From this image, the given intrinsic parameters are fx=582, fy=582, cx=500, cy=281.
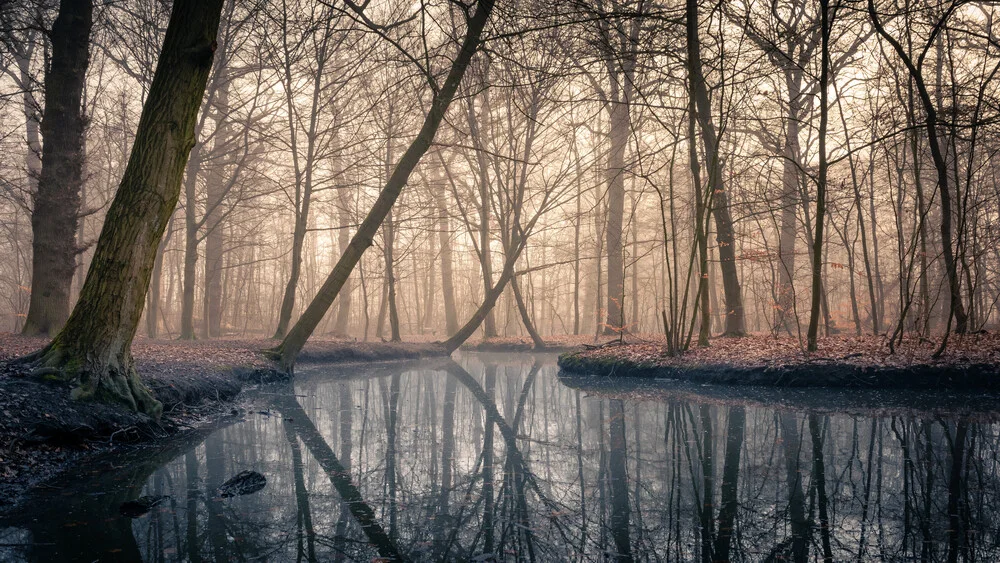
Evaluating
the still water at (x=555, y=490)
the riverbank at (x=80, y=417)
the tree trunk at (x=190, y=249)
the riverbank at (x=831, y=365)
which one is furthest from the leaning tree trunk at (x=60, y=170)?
the riverbank at (x=831, y=365)

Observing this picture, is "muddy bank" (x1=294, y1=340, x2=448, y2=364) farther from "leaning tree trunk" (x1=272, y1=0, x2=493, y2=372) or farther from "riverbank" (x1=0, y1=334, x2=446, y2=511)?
"riverbank" (x1=0, y1=334, x2=446, y2=511)

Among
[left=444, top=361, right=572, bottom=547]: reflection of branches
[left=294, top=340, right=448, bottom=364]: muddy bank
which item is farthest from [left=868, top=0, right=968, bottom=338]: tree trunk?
[left=294, top=340, right=448, bottom=364]: muddy bank

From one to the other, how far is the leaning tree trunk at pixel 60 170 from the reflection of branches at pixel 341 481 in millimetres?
6782

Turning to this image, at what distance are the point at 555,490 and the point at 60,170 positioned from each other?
11.2m

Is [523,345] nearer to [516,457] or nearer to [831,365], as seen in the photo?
[831,365]

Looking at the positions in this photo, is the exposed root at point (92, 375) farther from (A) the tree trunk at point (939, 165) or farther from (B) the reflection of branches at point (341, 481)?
(A) the tree trunk at point (939, 165)

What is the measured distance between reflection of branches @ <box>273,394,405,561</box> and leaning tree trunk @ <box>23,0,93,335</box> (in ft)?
22.3

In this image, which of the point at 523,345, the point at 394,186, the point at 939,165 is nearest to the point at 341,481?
the point at 394,186

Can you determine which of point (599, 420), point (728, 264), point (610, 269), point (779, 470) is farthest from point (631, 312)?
point (779, 470)

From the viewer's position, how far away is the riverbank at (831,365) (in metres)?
7.72

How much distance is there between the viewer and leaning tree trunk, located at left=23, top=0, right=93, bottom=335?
10211 mm

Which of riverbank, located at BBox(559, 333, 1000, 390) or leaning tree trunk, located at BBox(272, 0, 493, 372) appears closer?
riverbank, located at BBox(559, 333, 1000, 390)

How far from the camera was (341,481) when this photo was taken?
3805mm

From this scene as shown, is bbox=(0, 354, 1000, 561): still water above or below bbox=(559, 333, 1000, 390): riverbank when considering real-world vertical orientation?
below
